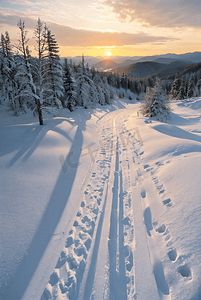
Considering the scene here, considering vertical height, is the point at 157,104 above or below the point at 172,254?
above

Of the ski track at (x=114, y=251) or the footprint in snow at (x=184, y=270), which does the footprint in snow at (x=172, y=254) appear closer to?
the ski track at (x=114, y=251)

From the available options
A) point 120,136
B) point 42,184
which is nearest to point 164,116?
point 120,136

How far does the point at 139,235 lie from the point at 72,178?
12.8 feet

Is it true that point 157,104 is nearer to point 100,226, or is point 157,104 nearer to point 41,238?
point 100,226

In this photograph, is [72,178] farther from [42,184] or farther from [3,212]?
[3,212]

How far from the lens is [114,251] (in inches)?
148

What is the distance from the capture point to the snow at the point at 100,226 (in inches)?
121

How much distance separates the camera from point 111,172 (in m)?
7.39

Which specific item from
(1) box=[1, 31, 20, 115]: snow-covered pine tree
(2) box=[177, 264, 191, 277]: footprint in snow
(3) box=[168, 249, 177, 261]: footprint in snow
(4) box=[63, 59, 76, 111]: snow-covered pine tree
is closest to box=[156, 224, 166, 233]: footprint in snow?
(3) box=[168, 249, 177, 261]: footprint in snow


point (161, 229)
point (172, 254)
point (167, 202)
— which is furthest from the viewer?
point (167, 202)

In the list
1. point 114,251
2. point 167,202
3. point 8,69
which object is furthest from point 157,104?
point 8,69

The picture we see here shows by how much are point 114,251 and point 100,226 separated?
32.9 inches

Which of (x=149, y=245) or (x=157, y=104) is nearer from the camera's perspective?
(x=149, y=245)

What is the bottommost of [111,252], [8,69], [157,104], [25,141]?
[111,252]
